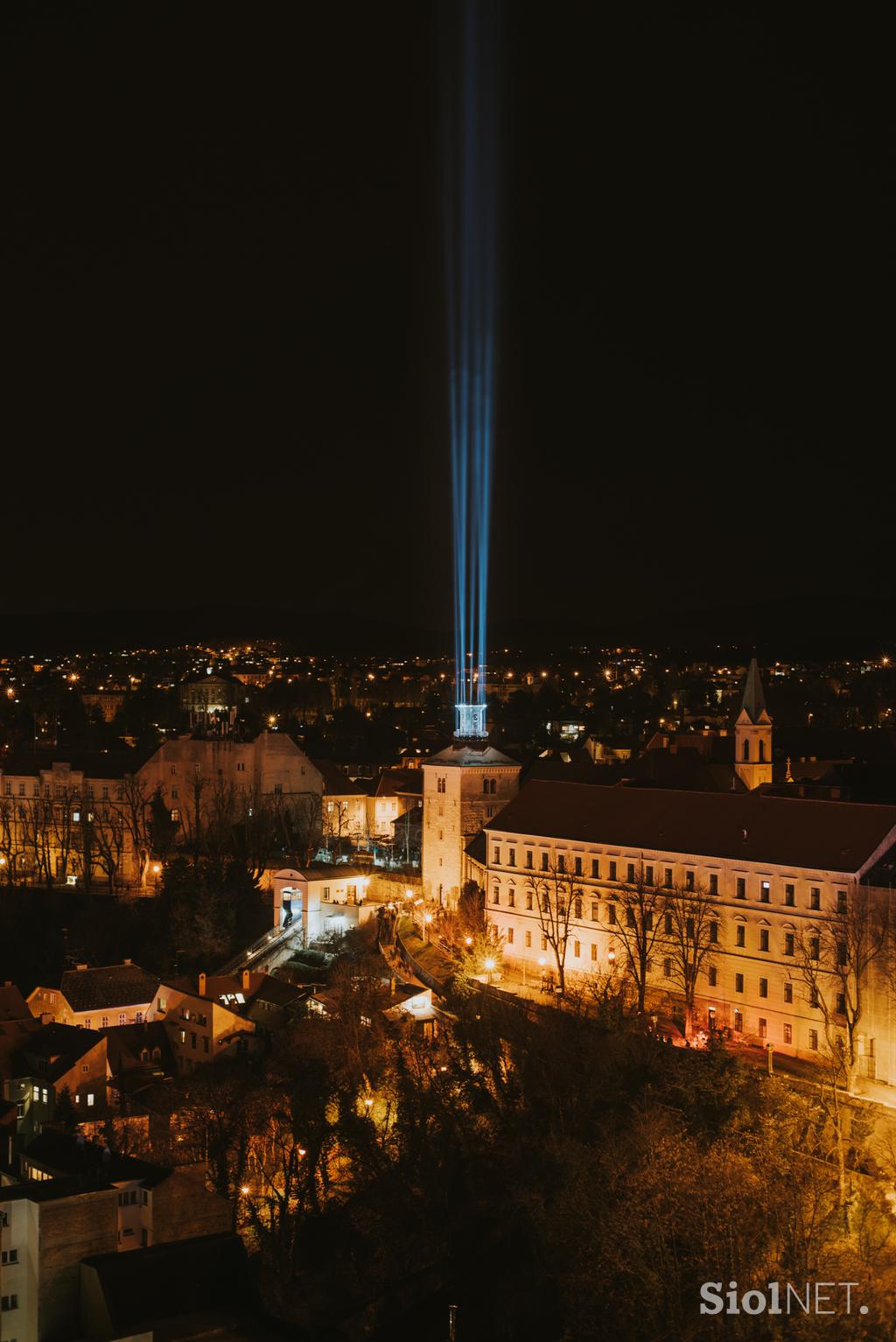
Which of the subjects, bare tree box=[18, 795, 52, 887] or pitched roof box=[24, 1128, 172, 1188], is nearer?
pitched roof box=[24, 1128, 172, 1188]

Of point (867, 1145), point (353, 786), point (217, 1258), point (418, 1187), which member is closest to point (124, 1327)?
point (217, 1258)

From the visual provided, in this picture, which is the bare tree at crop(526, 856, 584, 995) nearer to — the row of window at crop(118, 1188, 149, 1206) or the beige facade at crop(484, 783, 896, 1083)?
the beige facade at crop(484, 783, 896, 1083)

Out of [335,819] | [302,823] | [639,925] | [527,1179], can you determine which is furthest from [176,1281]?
Answer: [335,819]

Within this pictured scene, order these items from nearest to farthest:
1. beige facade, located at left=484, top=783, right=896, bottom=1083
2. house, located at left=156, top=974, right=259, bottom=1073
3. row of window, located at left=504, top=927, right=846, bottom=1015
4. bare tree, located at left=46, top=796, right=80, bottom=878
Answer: row of window, located at left=504, top=927, right=846, bottom=1015 → beige facade, located at left=484, top=783, right=896, bottom=1083 → house, located at left=156, top=974, right=259, bottom=1073 → bare tree, located at left=46, top=796, right=80, bottom=878

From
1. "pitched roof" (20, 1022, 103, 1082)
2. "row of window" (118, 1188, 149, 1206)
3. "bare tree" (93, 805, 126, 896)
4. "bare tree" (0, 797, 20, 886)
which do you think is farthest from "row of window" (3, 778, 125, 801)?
"row of window" (118, 1188, 149, 1206)

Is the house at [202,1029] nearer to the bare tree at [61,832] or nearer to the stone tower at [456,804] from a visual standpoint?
the stone tower at [456,804]

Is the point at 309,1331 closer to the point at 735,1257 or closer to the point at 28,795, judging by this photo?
the point at 735,1257
